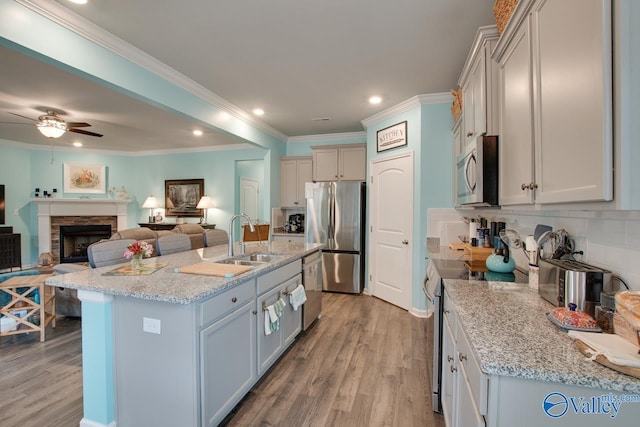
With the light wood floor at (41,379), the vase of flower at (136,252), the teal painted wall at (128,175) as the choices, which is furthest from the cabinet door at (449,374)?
the teal painted wall at (128,175)

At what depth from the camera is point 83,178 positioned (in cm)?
669

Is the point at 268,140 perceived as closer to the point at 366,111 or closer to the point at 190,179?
the point at 366,111

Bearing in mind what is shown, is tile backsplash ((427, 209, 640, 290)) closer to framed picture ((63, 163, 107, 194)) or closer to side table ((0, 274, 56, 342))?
side table ((0, 274, 56, 342))

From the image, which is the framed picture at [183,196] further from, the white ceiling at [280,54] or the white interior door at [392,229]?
the white interior door at [392,229]

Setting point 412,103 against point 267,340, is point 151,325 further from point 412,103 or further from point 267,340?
point 412,103

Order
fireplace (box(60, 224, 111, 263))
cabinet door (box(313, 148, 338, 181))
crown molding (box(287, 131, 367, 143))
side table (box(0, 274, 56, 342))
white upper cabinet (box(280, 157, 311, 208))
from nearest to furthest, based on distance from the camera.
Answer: side table (box(0, 274, 56, 342)) < cabinet door (box(313, 148, 338, 181)) < crown molding (box(287, 131, 367, 143)) < white upper cabinet (box(280, 157, 311, 208)) < fireplace (box(60, 224, 111, 263))

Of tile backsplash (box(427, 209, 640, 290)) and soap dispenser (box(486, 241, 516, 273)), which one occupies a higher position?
tile backsplash (box(427, 209, 640, 290))

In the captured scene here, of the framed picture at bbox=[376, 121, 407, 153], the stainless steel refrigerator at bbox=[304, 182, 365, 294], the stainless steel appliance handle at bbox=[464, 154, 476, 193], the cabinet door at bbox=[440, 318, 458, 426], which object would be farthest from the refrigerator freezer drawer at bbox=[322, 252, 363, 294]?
the cabinet door at bbox=[440, 318, 458, 426]

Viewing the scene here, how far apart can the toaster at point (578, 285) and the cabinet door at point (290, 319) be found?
1.85m

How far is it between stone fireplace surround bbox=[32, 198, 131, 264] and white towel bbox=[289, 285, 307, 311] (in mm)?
5966

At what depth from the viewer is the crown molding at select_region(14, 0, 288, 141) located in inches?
76.1

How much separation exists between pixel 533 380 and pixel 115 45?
3242 mm

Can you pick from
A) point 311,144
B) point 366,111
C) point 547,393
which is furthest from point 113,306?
point 311,144

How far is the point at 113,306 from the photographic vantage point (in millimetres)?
1686
